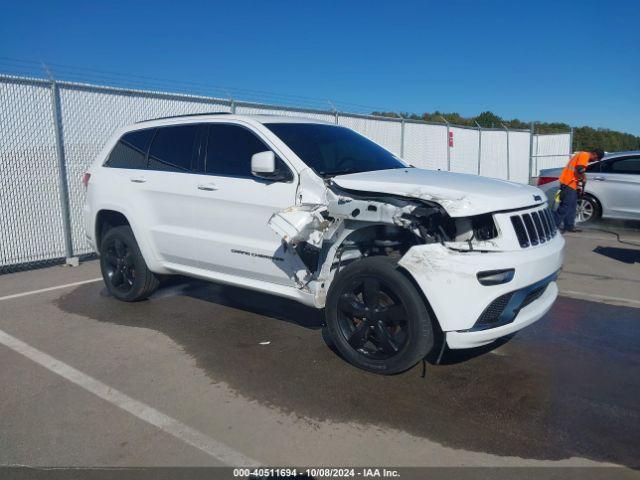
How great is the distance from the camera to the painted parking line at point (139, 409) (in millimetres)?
3105

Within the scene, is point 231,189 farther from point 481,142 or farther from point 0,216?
point 481,142

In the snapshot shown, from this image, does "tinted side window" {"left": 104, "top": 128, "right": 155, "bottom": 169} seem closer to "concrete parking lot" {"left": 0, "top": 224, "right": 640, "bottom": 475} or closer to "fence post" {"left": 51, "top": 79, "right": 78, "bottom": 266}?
"concrete parking lot" {"left": 0, "top": 224, "right": 640, "bottom": 475}

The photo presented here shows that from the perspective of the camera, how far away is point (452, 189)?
3750mm

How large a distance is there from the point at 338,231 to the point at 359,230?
0.16m

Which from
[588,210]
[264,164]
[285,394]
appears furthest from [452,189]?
[588,210]

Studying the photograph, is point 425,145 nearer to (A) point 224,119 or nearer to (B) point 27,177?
(B) point 27,177

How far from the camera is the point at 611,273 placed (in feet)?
24.3

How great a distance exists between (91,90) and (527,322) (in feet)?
23.9

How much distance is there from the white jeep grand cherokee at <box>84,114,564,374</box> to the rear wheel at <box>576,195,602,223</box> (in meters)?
7.65

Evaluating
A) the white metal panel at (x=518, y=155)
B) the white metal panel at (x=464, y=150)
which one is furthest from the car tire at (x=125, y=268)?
the white metal panel at (x=518, y=155)

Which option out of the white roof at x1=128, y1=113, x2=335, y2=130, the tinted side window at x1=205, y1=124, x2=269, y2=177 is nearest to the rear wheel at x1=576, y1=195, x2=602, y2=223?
the white roof at x1=128, y1=113, x2=335, y2=130

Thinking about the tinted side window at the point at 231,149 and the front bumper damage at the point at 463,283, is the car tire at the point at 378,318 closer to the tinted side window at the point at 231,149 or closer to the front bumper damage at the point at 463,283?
the front bumper damage at the point at 463,283

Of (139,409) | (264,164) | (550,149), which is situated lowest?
(139,409)

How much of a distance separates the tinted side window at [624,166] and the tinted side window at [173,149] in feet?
29.9
